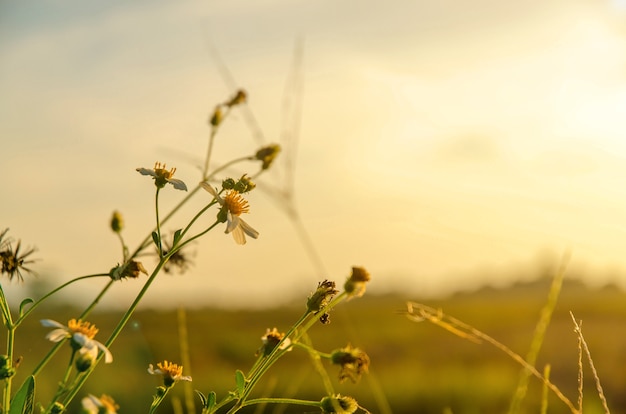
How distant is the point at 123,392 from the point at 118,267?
3998 millimetres

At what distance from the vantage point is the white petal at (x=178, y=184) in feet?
3.70

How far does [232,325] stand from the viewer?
10.1 metres

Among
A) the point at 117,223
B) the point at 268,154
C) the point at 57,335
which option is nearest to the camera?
the point at 57,335

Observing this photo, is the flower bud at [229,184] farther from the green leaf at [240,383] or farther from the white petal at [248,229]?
the green leaf at [240,383]

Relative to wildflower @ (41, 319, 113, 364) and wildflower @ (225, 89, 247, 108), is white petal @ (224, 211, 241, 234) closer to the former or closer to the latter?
wildflower @ (41, 319, 113, 364)

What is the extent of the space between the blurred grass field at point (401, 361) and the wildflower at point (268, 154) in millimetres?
1265

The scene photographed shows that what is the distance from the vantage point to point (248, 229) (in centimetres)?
107

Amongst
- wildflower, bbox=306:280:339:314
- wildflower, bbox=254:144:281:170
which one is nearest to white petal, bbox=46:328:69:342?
wildflower, bbox=306:280:339:314

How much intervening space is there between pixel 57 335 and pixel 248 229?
29 centimetres

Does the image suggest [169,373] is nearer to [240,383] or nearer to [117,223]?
[240,383]

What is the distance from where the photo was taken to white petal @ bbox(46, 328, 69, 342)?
0.86 m

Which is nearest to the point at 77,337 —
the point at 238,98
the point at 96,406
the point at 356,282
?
the point at 96,406

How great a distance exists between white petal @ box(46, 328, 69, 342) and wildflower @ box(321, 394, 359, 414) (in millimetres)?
336

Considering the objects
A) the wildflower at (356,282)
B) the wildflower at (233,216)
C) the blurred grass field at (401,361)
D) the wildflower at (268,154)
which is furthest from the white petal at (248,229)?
the blurred grass field at (401,361)
